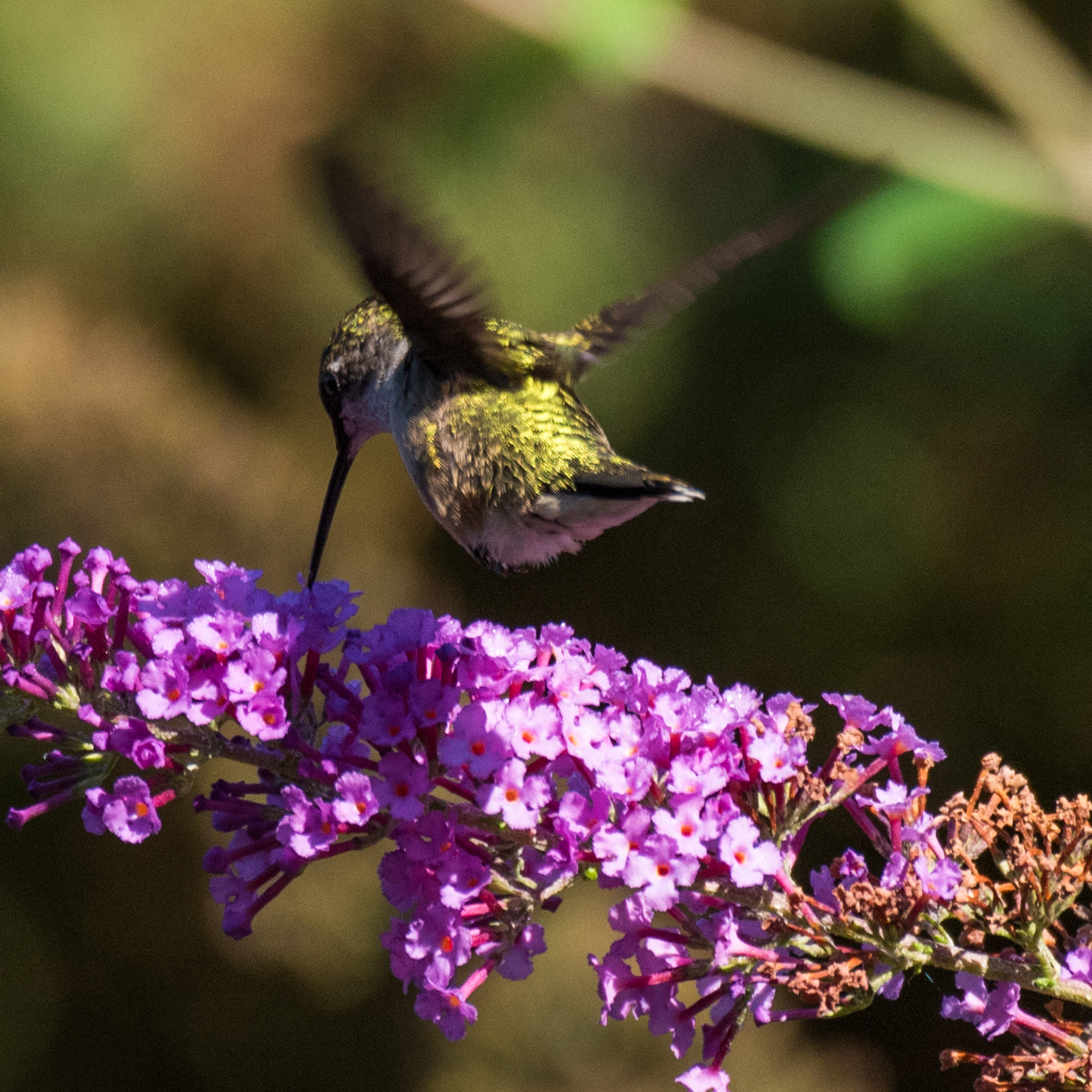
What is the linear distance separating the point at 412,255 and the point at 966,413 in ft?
8.66

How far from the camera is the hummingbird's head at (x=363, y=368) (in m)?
2.10

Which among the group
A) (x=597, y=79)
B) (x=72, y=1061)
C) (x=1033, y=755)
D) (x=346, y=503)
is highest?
(x=597, y=79)

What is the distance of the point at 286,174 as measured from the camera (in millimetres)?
3889

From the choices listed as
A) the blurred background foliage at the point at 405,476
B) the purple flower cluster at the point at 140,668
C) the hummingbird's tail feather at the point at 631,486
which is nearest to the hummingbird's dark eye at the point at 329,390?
the hummingbird's tail feather at the point at 631,486

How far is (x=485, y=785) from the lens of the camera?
136cm

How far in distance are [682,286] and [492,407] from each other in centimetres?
41

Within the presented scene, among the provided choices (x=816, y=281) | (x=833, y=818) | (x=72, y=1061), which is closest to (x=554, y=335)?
(x=816, y=281)

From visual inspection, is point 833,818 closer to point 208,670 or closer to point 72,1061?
point 72,1061

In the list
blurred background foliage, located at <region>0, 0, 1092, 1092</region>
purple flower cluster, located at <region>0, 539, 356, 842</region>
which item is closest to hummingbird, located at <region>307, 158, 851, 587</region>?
purple flower cluster, located at <region>0, 539, 356, 842</region>

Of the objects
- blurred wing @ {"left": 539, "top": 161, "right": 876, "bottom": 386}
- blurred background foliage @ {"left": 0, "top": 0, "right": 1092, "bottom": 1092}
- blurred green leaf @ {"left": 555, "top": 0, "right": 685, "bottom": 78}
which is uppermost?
blurred green leaf @ {"left": 555, "top": 0, "right": 685, "bottom": 78}

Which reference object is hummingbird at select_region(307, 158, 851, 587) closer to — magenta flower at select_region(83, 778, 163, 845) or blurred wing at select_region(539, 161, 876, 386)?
blurred wing at select_region(539, 161, 876, 386)

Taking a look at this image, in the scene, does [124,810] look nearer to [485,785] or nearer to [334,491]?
[485,785]

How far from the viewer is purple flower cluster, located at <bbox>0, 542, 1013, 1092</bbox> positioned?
4.41 ft

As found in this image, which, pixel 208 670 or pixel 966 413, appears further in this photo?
pixel 966 413
